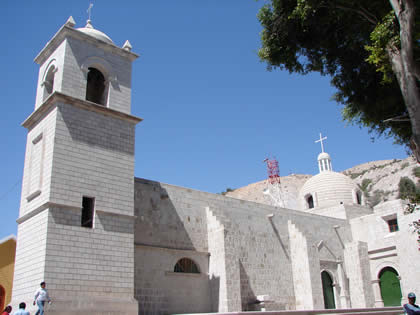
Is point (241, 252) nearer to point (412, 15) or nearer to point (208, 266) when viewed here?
point (208, 266)

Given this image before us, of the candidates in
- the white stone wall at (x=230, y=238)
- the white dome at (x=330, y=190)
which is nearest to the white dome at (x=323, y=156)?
the white dome at (x=330, y=190)

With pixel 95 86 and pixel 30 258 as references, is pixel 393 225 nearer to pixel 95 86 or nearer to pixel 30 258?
pixel 95 86

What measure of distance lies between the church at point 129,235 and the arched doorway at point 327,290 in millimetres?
72

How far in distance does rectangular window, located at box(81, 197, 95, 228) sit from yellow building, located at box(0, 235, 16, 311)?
6.39 meters

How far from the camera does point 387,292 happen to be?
23.2 meters

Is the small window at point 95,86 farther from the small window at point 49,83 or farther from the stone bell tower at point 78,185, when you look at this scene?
the small window at point 49,83

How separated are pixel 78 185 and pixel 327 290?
1537 centimetres

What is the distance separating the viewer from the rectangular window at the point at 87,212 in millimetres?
13672

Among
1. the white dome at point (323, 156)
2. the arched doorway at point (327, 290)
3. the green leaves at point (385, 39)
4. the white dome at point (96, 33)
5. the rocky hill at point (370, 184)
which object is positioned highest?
the rocky hill at point (370, 184)

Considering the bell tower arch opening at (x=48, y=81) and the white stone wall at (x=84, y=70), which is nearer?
the white stone wall at (x=84, y=70)

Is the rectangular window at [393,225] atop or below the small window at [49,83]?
below

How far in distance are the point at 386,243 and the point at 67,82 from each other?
19.3m

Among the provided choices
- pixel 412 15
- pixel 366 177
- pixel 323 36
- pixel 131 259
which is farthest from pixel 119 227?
pixel 366 177

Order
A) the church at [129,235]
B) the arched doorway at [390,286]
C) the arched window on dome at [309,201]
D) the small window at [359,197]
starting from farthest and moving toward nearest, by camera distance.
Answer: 1. the arched window on dome at [309,201]
2. the small window at [359,197]
3. the arched doorway at [390,286]
4. the church at [129,235]
